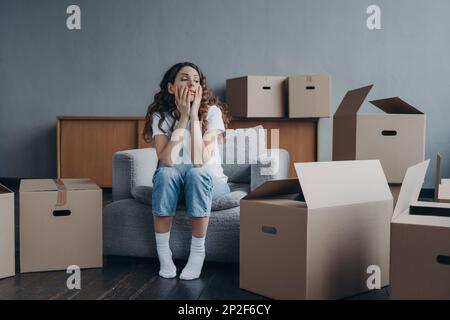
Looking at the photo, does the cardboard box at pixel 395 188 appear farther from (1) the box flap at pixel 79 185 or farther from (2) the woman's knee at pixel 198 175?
(1) the box flap at pixel 79 185

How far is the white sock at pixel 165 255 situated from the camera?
6.64 ft

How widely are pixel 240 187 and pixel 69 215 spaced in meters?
0.87

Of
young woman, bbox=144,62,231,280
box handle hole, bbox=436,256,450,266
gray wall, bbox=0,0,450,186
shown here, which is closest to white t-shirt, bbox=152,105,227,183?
young woman, bbox=144,62,231,280

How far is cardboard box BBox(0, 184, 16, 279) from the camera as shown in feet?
6.37

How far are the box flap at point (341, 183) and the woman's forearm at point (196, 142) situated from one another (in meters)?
0.62

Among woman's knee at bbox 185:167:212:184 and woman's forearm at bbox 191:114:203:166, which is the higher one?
woman's forearm at bbox 191:114:203:166

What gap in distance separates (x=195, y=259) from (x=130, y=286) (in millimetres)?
286

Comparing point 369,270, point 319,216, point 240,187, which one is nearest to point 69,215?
point 240,187

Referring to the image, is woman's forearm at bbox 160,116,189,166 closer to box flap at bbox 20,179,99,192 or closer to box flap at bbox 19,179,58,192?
box flap at bbox 20,179,99,192

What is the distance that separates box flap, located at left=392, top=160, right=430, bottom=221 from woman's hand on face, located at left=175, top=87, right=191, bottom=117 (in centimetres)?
100

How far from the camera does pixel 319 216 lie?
156 centimetres

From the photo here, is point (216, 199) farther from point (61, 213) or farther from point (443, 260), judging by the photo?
point (443, 260)

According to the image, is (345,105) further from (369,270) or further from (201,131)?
(369,270)

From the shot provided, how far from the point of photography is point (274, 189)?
1.76 m
